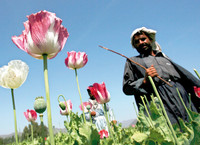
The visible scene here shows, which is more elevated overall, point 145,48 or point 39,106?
point 145,48

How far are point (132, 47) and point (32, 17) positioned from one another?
189cm

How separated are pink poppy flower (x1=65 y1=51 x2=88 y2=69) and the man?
532mm

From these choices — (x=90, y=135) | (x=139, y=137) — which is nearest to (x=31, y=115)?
(x=90, y=135)

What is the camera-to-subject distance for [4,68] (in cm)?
90

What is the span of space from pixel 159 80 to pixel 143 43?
1.99ft

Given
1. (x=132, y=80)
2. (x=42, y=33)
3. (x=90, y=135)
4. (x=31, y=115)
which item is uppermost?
(x=42, y=33)

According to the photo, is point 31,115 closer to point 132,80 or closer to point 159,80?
point 132,80

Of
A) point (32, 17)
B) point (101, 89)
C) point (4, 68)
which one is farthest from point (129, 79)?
point (32, 17)

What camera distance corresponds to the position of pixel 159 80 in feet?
5.27

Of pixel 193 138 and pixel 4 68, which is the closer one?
pixel 193 138

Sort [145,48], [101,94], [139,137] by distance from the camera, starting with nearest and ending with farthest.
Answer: [139,137], [101,94], [145,48]

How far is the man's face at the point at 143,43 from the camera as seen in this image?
203 centimetres

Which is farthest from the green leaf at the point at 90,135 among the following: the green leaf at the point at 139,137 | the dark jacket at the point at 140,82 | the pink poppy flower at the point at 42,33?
the dark jacket at the point at 140,82

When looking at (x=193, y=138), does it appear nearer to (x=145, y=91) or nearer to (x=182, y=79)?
(x=145, y=91)
